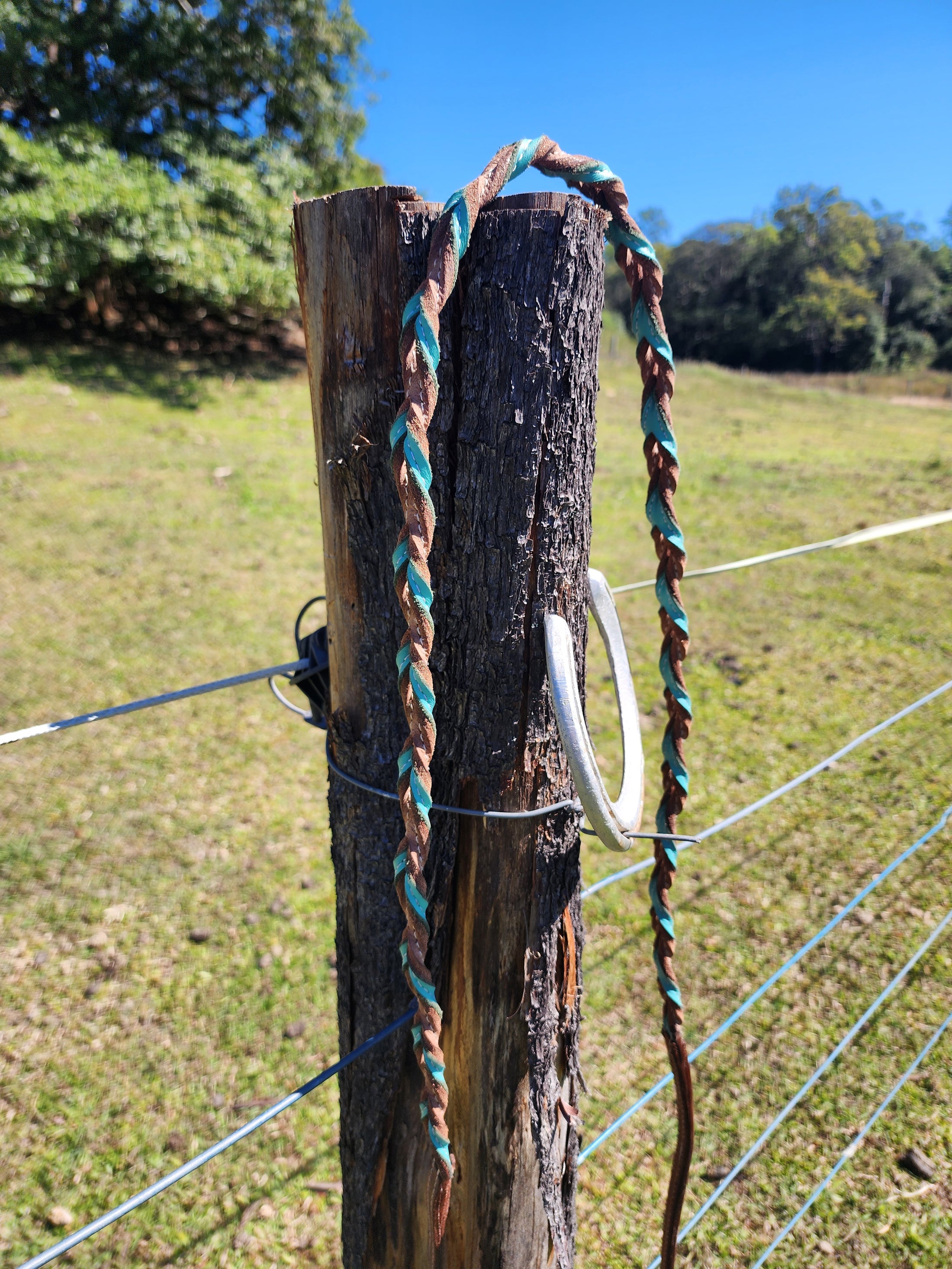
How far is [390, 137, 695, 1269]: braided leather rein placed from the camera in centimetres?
69

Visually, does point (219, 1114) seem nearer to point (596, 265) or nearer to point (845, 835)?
point (596, 265)

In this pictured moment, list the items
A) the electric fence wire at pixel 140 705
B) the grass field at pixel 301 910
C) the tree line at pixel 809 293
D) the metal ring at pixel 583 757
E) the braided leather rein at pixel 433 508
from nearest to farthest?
the braided leather rein at pixel 433 508 → the metal ring at pixel 583 757 → the electric fence wire at pixel 140 705 → the grass field at pixel 301 910 → the tree line at pixel 809 293

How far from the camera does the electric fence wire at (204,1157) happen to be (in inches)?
29.7

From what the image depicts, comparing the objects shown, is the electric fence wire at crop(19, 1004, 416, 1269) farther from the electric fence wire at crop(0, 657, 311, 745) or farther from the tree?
the tree

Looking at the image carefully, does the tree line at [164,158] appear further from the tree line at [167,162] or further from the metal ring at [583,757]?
the metal ring at [583,757]

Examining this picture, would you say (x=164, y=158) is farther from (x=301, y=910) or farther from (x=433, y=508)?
(x=433, y=508)

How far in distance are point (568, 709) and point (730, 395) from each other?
17.0 metres

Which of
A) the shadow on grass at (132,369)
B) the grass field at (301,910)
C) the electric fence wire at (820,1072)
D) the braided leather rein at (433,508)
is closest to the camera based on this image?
the braided leather rein at (433,508)

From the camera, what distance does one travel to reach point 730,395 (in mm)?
16062

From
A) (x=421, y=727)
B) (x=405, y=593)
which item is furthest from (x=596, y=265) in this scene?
(x=421, y=727)

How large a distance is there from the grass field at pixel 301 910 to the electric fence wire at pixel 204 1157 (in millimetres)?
1288

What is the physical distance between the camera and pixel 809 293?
58.0ft

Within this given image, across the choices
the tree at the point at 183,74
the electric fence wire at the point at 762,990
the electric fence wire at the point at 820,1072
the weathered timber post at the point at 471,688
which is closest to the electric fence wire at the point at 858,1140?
the electric fence wire at the point at 820,1072

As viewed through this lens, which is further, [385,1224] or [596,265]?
[385,1224]
